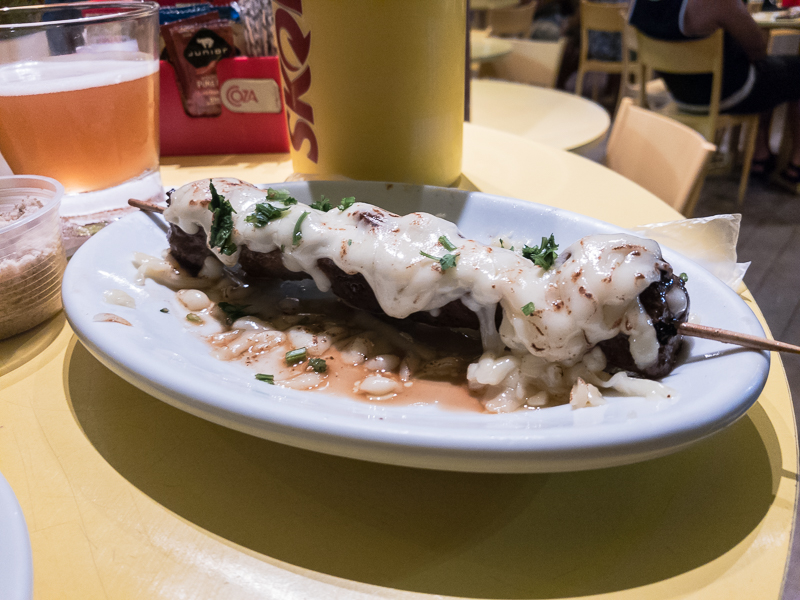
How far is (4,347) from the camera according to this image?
3.88ft

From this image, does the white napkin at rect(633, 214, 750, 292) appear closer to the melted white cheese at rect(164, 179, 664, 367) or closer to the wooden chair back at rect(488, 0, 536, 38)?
the melted white cheese at rect(164, 179, 664, 367)

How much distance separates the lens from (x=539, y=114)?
3.46 metres

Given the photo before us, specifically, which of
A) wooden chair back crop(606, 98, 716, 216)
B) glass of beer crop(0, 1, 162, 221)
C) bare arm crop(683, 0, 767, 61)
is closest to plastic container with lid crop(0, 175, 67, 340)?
glass of beer crop(0, 1, 162, 221)

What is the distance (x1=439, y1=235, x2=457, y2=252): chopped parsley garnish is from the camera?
1056 mm

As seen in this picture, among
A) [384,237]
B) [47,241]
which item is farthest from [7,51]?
[384,237]

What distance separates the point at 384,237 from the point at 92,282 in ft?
1.96

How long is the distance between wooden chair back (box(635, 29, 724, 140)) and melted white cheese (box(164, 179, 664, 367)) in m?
4.81

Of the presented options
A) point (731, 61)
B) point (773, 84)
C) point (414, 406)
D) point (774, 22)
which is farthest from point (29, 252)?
point (774, 22)

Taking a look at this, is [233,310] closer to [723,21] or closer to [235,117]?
[235,117]

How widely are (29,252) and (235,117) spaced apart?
1108 millimetres

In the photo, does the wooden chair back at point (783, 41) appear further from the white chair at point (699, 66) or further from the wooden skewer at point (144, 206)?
the wooden skewer at point (144, 206)

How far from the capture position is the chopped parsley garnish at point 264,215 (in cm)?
117

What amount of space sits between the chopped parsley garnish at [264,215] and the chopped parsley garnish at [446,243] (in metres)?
0.36

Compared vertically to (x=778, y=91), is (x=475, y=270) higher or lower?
higher
